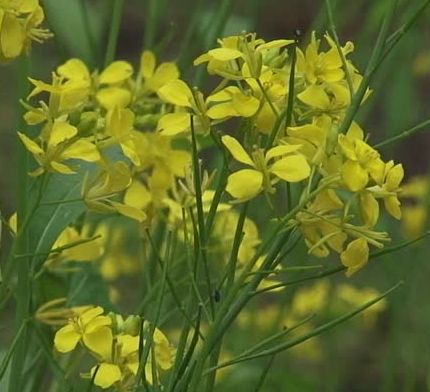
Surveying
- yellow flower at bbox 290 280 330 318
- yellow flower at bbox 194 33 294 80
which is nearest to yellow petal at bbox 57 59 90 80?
yellow flower at bbox 194 33 294 80

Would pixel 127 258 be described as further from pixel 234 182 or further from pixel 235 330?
pixel 234 182

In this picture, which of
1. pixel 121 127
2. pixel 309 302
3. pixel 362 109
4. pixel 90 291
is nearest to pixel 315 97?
pixel 121 127

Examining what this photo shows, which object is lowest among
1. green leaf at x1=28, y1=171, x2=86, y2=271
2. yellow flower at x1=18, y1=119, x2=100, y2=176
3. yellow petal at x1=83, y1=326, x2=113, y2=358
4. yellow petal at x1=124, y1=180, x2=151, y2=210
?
green leaf at x1=28, y1=171, x2=86, y2=271

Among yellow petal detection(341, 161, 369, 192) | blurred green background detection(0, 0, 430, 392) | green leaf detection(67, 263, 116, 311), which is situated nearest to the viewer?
yellow petal detection(341, 161, 369, 192)

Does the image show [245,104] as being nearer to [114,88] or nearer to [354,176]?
[354,176]

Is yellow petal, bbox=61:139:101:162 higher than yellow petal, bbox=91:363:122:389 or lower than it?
higher

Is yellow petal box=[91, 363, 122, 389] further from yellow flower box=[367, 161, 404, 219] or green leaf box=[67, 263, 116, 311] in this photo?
green leaf box=[67, 263, 116, 311]

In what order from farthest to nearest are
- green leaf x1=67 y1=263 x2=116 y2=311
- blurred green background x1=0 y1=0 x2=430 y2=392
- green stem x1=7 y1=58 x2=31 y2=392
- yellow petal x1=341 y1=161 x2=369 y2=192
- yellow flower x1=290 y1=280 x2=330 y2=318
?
yellow flower x1=290 y1=280 x2=330 y2=318 → blurred green background x1=0 y1=0 x2=430 y2=392 → green leaf x1=67 y1=263 x2=116 y2=311 → green stem x1=7 y1=58 x2=31 y2=392 → yellow petal x1=341 y1=161 x2=369 y2=192
